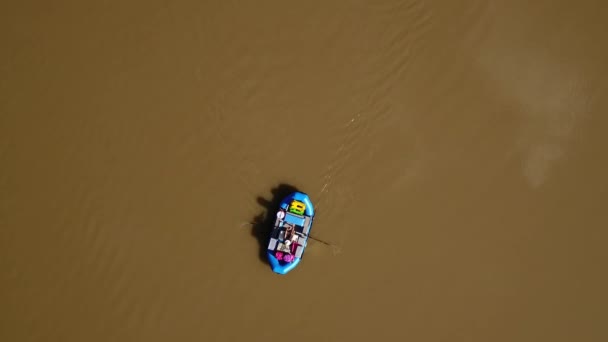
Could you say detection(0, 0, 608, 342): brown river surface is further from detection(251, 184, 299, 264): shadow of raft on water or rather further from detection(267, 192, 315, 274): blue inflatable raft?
detection(267, 192, 315, 274): blue inflatable raft

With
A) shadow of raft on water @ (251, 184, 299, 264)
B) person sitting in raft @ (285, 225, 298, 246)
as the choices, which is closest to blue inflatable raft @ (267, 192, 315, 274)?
person sitting in raft @ (285, 225, 298, 246)

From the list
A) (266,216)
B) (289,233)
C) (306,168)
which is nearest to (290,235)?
(289,233)

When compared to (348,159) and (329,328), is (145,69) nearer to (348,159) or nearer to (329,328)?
(348,159)

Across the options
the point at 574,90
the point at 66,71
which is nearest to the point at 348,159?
the point at 574,90

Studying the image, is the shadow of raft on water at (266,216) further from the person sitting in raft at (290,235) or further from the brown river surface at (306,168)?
the person sitting in raft at (290,235)

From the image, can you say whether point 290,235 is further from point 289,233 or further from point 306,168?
point 306,168

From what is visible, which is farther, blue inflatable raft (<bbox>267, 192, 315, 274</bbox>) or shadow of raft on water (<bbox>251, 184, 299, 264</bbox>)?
shadow of raft on water (<bbox>251, 184, 299, 264</bbox>)
